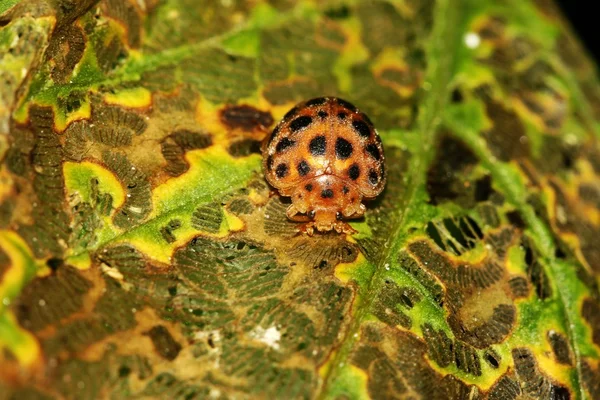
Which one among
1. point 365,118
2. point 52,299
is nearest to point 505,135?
point 365,118

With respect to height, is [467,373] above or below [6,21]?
below

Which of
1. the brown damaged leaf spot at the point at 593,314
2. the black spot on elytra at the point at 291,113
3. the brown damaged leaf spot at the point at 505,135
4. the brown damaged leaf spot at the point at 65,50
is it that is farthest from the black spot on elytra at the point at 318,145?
the brown damaged leaf spot at the point at 593,314

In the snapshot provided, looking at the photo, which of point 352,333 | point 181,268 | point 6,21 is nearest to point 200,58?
point 6,21

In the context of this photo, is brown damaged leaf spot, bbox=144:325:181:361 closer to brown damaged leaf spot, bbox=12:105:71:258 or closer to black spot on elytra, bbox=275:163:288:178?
brown damaged leaf spot, bbox=12:105:71:258

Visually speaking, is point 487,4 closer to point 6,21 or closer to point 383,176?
point 383,176

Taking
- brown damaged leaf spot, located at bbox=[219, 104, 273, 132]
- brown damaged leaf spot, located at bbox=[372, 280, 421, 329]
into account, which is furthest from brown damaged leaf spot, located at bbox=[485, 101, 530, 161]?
brown damaged leaf spot, located at bbox=[219, 104, 273, 132]

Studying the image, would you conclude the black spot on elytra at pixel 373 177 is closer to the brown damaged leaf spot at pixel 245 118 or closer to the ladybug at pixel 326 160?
the ladybug at pixel 326 160

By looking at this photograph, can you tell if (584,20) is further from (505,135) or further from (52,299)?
(52,299)
